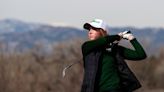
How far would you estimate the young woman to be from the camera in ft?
21.4

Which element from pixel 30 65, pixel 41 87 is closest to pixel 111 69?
pixel 41 87

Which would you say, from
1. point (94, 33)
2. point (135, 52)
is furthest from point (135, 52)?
point (94, 33)

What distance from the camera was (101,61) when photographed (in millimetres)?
6586

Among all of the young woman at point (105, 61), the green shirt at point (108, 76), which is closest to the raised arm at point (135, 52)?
the young woman at point (105, 61)

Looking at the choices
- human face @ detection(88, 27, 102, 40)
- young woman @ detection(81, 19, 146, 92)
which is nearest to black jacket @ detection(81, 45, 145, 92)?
young woman @ detection(81, 19, 146, 92)

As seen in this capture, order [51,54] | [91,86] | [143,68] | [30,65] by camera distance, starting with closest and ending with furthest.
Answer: [91,86] < [30,65] < [143,68] < [51,54]

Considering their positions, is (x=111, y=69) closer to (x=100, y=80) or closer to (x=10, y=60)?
(x=100, y=80)

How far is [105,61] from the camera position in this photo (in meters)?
6.59

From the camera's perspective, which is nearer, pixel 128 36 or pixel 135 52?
pixel 128 36

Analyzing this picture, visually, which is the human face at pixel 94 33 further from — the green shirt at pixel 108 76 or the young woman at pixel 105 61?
A: the green shirt at pixel 108 76

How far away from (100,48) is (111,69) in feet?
0.70

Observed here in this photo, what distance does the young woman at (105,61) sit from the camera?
21.4 ft

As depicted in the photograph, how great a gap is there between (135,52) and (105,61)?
11.5 inches

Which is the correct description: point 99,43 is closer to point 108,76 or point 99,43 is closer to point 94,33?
point 94,33
